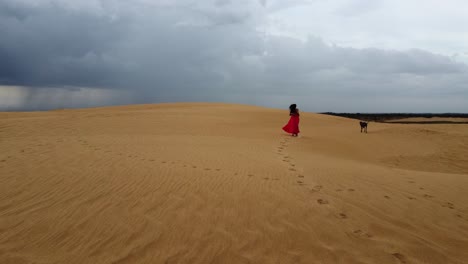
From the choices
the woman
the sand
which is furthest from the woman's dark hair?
the sand

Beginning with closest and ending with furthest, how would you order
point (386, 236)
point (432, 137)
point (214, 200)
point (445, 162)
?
point (386, 236) → point (214, 200) → point (445, 162) → point (432, 137)

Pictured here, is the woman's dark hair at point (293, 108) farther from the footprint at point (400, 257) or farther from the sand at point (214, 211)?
the footprint at point (400, 257)

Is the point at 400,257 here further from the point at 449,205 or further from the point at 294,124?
the point at 294,124

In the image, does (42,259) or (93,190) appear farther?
(93,190)

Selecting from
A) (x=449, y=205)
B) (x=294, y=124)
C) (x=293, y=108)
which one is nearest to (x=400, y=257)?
(x=449, y=205)

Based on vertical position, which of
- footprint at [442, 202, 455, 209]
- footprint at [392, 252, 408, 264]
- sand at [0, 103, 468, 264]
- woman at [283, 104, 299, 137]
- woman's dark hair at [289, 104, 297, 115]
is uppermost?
woman's dark hair at [289, 104, 297, 115]

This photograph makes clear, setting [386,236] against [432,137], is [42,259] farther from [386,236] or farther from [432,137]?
[432,137]

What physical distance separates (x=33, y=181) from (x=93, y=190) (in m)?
1.41

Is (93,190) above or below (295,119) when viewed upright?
below

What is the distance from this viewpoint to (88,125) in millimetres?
15711

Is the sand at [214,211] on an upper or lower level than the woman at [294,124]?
lower

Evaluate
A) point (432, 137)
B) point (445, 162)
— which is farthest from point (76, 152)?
point (432, 137)

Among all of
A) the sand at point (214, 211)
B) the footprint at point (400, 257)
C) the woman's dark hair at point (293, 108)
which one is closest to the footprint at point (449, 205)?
the sand at point (214, 211)

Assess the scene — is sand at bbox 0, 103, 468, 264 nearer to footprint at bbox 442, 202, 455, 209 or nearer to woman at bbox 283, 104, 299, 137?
footprint at bbox 442, 202, 455, 209
